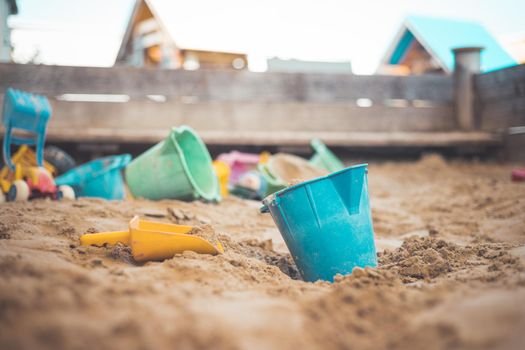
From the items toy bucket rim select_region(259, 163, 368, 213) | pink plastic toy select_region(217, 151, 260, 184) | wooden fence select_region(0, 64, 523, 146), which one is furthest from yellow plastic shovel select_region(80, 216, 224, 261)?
wooden fence select_region(0, 64, 523, 146)

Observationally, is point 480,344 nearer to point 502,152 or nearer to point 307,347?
point 307,347

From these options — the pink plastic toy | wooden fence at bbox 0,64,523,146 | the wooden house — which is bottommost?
the pink plastic toy

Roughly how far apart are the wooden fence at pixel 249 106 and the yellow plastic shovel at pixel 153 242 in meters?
3.64

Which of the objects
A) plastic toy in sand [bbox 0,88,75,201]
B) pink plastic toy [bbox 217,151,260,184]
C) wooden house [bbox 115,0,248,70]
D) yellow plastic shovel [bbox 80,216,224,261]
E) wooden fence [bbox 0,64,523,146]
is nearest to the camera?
yellow plastic shovel [bbox 80,216,224,261]

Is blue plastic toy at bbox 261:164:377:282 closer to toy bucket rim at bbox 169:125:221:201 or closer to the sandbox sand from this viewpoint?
the sandbox sand

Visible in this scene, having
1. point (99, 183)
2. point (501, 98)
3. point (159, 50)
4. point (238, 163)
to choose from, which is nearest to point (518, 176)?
point (501, 98)

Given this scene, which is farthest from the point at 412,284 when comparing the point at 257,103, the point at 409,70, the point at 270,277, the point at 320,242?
the point at 409,70

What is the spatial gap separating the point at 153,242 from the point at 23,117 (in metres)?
2.25

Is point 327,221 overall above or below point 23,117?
below

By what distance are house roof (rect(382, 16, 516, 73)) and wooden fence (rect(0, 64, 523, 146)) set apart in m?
3.95

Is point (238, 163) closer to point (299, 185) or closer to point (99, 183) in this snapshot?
point (99, 183)

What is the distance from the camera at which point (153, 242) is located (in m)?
1.83

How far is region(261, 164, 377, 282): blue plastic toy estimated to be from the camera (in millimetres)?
1919

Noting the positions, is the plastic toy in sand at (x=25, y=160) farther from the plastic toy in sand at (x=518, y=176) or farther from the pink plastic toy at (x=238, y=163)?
the plastic toy in sand at (x=518, y=176)
